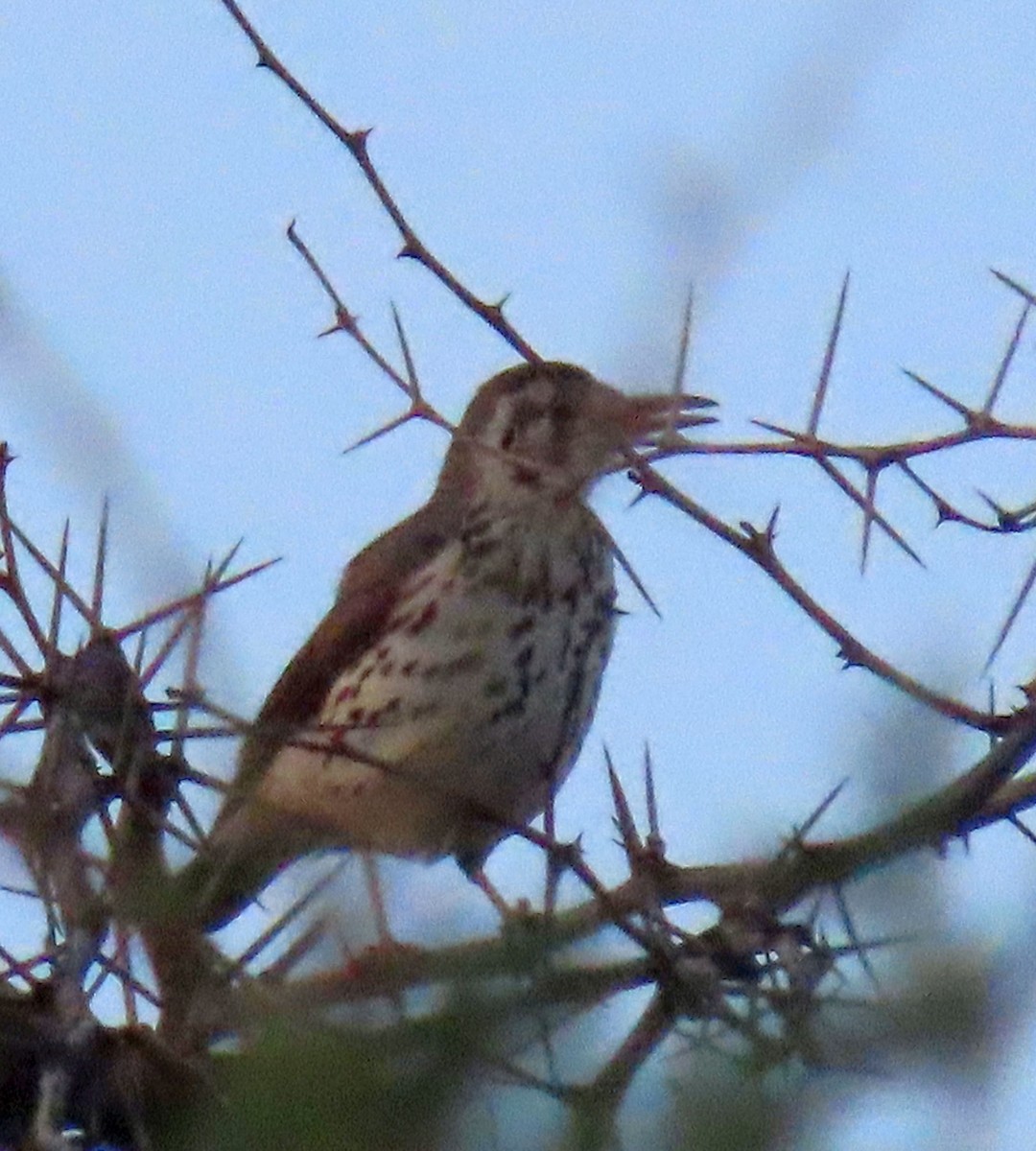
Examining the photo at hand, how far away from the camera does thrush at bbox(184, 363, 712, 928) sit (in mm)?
6047

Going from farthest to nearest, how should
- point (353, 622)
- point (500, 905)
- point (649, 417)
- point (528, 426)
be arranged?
point (528, 426) → point (353, 622) → point (649, 417) → point (500, 905)

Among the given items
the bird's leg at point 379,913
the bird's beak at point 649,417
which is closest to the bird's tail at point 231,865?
the bird's leg at point 379,913

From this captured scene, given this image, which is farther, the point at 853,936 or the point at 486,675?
the point at 486,675

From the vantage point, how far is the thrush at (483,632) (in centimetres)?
605

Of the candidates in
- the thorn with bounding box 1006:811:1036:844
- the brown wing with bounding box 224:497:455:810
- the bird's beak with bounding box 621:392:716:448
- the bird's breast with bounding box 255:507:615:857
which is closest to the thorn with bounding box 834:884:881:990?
the thorn with bounding box 1006:811:1036:844

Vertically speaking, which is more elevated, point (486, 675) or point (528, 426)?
point (528, 426)

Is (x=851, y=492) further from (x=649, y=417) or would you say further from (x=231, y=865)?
(x=649, y=417)

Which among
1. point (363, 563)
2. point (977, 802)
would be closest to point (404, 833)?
point (977, 802)

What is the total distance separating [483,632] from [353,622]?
55cm

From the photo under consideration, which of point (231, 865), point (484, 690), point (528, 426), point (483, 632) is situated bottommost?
point (231, 865)

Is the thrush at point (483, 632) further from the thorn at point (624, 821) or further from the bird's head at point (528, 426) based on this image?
the thorn at point (624, 821)

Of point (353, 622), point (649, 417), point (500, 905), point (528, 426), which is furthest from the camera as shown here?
point (528, 426)

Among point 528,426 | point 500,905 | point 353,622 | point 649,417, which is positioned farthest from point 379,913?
point 528,426

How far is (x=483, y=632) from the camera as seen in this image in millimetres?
6246
